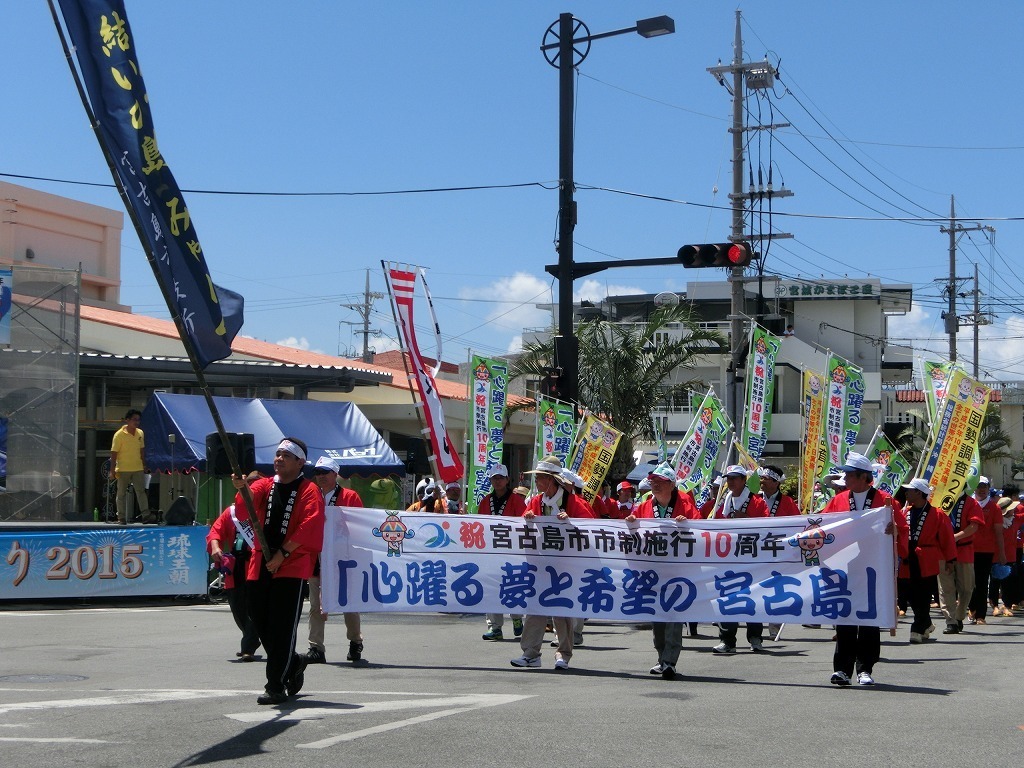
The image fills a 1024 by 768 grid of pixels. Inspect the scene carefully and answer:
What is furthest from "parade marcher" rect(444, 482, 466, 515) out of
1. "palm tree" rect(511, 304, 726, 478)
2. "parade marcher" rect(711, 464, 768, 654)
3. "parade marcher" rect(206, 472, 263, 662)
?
"palm tree" rect(511, 304, 726, 478)

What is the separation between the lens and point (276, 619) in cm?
814

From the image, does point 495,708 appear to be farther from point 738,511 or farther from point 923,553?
point 923,553

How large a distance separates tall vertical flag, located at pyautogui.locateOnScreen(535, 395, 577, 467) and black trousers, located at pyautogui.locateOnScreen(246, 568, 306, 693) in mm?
10782

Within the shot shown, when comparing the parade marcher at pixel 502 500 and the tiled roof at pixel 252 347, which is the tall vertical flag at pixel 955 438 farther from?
the tiled roof at pixel 252 347

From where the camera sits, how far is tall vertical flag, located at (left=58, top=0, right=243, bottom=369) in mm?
6777

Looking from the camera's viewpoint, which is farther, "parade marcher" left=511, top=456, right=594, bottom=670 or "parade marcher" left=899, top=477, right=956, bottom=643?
"parade marcher" left=899, top=477, right=956, bottom=643

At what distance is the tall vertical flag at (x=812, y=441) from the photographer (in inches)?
817

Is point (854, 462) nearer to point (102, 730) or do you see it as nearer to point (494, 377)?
point (102, 730)

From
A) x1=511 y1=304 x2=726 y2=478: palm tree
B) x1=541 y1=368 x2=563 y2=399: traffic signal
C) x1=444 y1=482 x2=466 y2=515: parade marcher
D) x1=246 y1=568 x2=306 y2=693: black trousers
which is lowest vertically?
x1=246 y1=568 x2=306 y2=693: black trousers

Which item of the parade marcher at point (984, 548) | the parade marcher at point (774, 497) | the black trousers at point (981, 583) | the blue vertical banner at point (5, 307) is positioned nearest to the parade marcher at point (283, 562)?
the parade marcher at point (774, 497)

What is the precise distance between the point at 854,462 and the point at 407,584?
416 centimetres

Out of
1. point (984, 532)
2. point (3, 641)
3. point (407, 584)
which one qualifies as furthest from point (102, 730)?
point (984, 532)

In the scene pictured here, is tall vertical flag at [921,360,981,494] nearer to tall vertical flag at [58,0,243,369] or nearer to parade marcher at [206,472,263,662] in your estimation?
parade marcher at [206,472,263,662]

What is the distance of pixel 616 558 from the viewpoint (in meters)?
11.3
